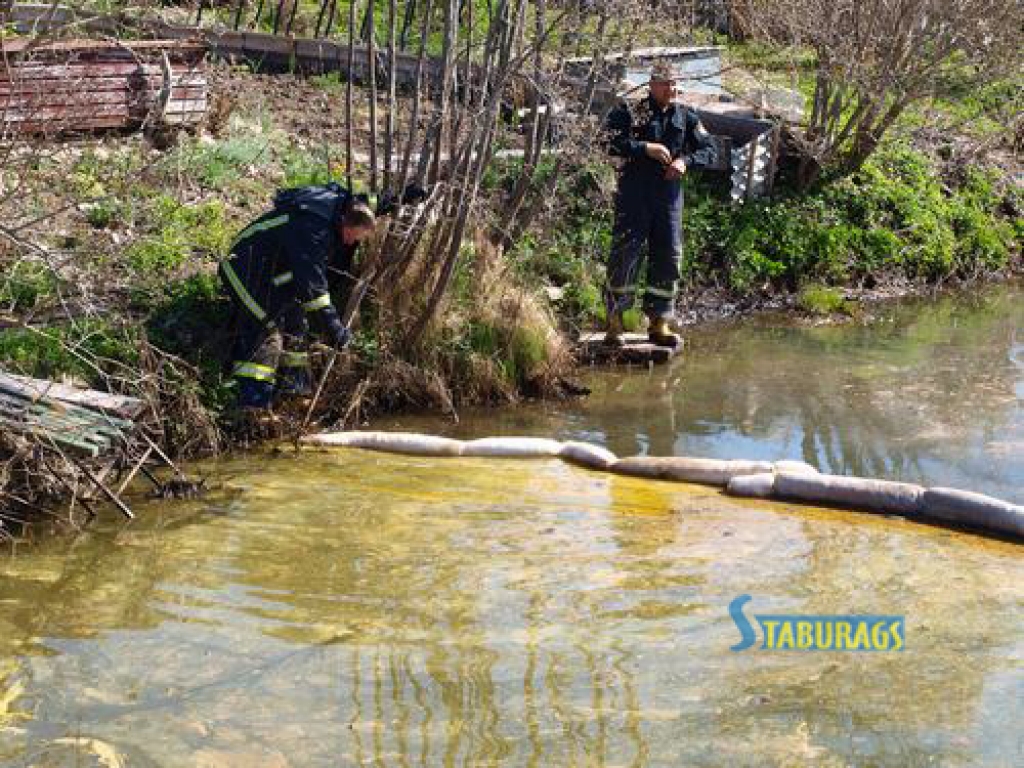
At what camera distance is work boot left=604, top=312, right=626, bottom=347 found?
1125 centimetres

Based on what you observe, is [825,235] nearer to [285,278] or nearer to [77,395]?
[285,278]

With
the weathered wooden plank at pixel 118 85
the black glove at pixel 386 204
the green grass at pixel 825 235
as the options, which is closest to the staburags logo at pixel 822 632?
the black glove at pixel 386 204

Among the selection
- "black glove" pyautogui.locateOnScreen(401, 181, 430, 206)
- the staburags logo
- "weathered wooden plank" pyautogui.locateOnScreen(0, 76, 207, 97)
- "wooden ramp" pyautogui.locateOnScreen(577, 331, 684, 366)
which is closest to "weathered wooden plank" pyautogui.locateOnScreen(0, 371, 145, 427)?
"black glove" pyautogui.locateOnScreen(401, 181, 430, 206)

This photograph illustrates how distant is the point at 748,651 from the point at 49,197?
6121 millimetres

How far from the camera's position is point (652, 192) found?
36.2 feet

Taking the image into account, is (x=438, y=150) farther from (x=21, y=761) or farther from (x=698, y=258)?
(x=21, y=761)

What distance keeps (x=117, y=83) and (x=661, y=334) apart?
445cm

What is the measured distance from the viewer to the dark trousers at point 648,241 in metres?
11.0

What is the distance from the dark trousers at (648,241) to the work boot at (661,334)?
0.08m

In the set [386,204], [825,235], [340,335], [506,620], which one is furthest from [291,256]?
[825,235]

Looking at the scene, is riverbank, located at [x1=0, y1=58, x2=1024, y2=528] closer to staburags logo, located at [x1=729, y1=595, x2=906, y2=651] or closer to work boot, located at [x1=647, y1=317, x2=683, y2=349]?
work boot, located at [x1=647, y1=317, x2=683, y2=349]

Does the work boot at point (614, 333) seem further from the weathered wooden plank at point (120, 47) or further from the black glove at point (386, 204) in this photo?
the weathered wooden plank at point (120, 47)

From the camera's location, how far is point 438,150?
31.8 ft

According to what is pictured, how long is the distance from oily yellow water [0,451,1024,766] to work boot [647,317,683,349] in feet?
10.1
